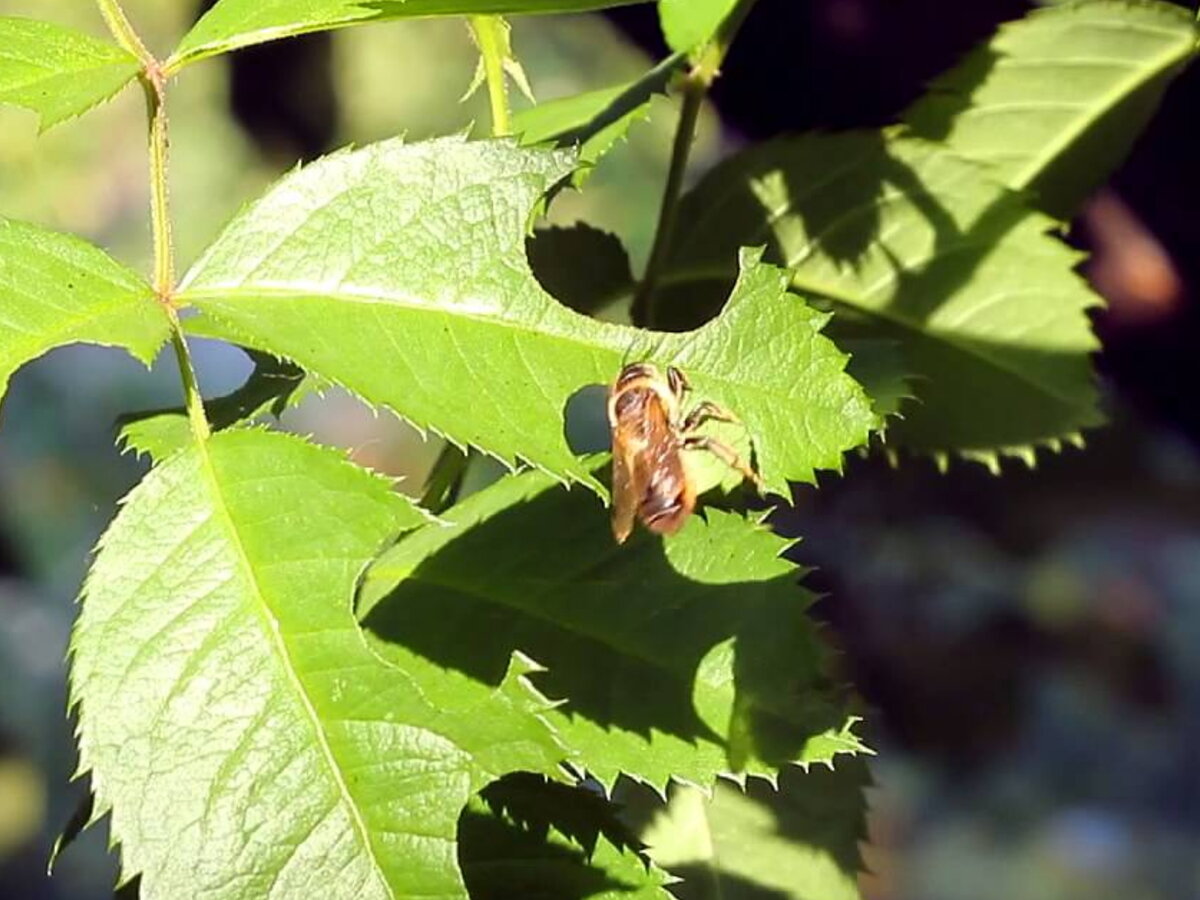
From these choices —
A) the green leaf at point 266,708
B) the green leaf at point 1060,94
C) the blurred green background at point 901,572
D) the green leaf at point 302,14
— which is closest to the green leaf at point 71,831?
the green leaf at point 266,708

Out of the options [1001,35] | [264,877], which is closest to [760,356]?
[264,877]

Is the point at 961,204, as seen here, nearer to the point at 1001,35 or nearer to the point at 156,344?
the point at 1001,35

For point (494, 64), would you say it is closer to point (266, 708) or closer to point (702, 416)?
point (702, 416)

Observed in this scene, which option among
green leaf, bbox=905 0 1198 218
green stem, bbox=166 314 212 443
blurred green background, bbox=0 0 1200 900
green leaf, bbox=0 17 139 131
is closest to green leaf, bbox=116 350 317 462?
green stem, bbox=166 314 212 443

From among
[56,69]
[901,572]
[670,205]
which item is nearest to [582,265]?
[670,205]

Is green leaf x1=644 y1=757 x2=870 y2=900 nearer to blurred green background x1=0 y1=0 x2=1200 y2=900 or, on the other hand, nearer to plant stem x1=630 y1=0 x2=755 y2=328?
plant stem x1=630 y1=0 x2=755 y2=328

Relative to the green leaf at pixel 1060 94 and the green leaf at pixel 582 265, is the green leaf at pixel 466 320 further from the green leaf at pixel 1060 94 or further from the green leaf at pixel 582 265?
the green leaf at pixel 1060 94
